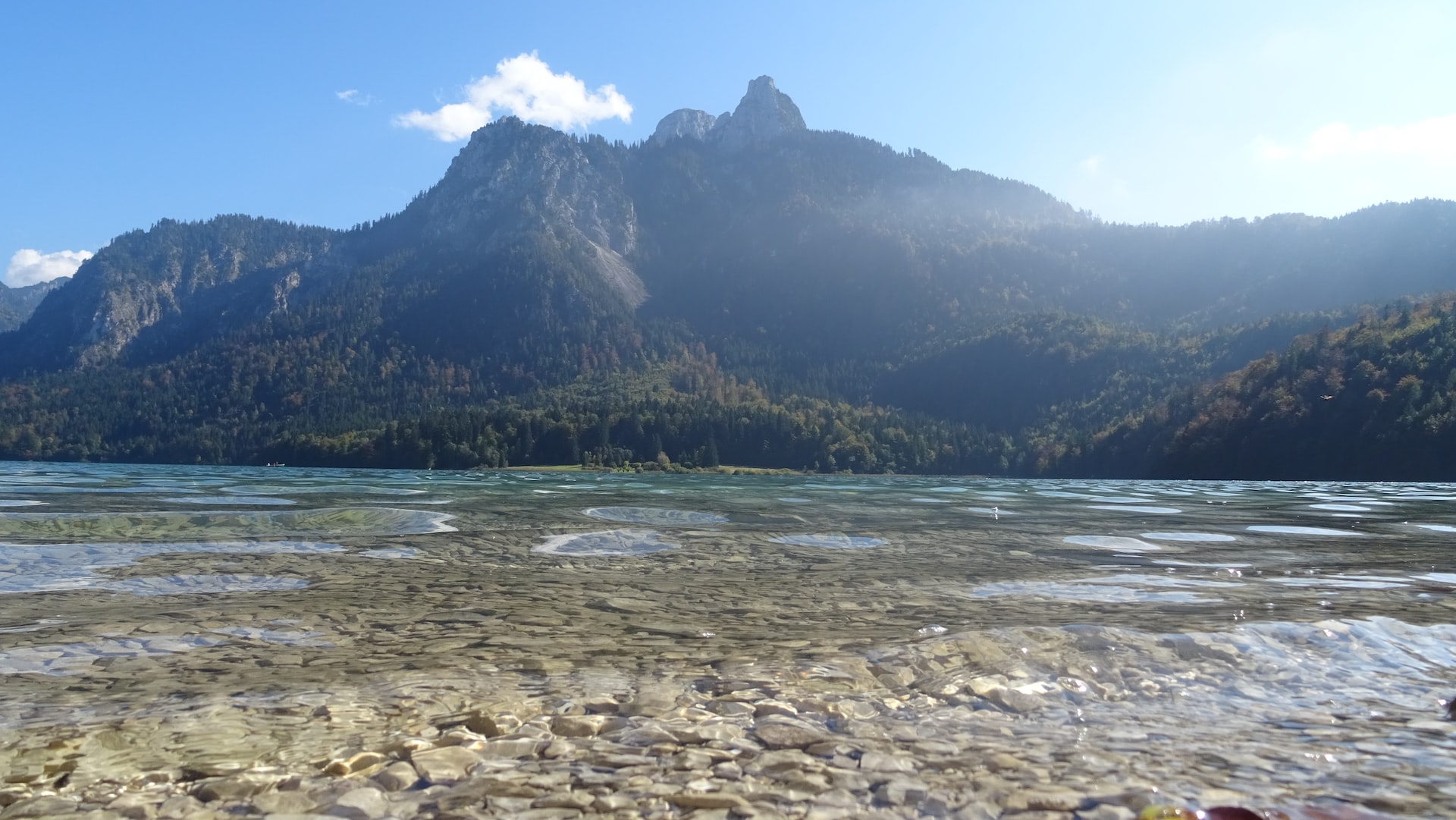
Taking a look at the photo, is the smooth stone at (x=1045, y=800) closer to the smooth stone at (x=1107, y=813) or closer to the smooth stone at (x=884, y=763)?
the smooth stone at (x=1107, y=813)

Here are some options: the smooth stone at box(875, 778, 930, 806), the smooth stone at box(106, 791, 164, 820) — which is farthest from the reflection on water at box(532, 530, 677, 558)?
the smooth stone at box(875, 778, 930, 806)

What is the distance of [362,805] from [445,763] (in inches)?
33.2

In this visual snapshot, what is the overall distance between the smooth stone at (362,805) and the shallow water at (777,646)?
1.01 metres

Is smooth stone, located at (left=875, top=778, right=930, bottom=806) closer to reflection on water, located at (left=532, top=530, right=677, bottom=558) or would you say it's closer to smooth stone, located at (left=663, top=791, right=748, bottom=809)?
smooth stone, located at (left=663, top=791, right=748, bottom=809)

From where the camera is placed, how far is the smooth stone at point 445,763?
631 centimetres

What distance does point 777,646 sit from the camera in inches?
431

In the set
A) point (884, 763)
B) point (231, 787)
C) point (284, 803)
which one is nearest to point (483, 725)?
point (284, 803)

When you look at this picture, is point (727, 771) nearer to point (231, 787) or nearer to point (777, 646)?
point (231, 787)

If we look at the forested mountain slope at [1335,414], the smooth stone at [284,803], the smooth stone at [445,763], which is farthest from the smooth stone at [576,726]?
the forested mountain slope at [1335,414]

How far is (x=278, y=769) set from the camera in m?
6.50

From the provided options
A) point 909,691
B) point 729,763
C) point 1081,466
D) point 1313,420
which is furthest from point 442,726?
point 1081,466

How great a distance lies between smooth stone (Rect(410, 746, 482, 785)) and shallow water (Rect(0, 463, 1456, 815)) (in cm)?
66

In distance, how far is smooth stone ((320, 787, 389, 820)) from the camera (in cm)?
564

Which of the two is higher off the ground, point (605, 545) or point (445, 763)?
point (445, 763)
